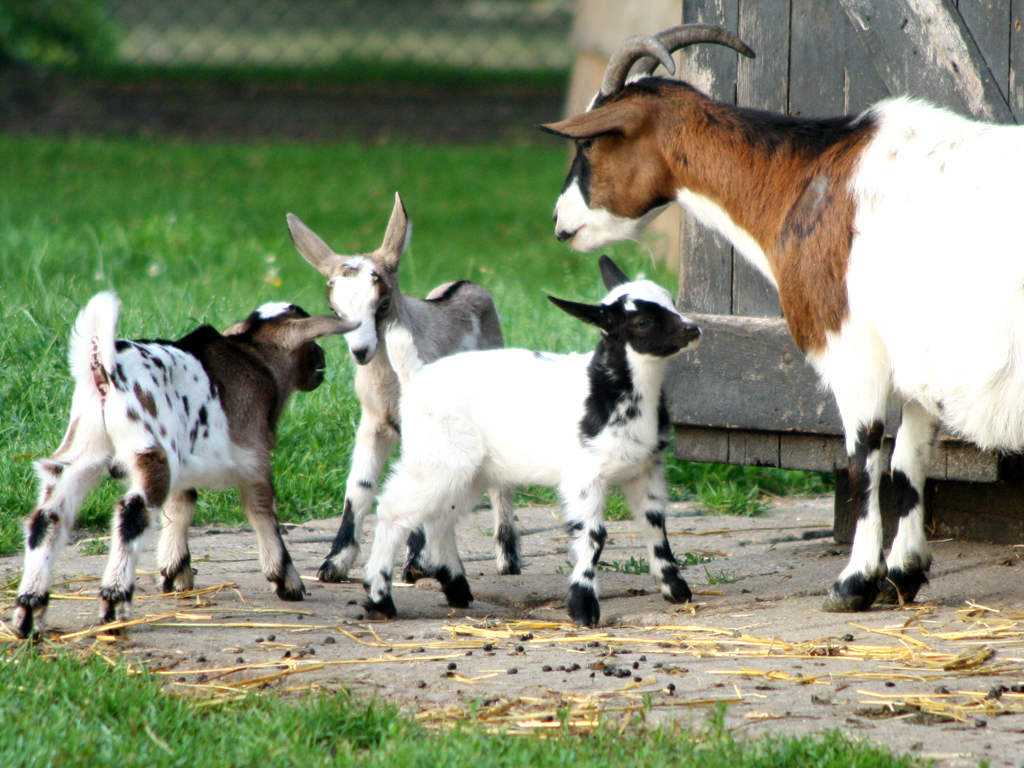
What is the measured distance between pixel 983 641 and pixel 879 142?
1787 mm

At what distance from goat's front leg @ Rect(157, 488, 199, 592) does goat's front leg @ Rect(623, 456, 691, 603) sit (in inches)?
67.3

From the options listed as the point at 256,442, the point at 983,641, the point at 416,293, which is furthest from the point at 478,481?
the point at 416,293

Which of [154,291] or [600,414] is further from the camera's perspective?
[154,291]

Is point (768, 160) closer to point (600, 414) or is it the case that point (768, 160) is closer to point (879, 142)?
point (879, 142)

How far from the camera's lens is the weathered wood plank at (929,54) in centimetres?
513

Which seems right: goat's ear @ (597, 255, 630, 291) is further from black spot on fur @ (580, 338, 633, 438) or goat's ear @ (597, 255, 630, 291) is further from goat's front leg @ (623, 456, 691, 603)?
goat's front leg @ (623, 456, 691, 603)

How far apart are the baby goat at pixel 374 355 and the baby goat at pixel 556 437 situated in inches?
11.9

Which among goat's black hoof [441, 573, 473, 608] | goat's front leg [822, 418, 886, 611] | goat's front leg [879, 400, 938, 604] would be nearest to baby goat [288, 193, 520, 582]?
goat's black hoof [441, 573, 473, 608]

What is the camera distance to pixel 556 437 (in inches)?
192

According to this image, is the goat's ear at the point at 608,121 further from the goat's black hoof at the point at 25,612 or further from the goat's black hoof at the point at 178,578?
the goat's black hoof at the point at 25,612

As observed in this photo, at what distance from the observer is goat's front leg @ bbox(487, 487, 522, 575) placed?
5.63 metres

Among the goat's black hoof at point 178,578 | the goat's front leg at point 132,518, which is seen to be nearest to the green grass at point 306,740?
the goat's front leg at point 132,518

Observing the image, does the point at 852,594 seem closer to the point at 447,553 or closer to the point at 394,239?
the point at 447,553

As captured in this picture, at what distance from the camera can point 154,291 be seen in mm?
8906
